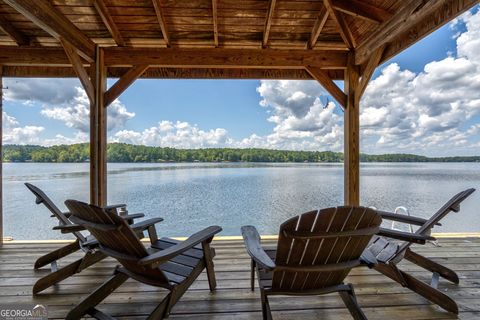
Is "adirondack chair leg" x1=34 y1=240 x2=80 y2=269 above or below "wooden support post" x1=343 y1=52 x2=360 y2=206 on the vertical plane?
below

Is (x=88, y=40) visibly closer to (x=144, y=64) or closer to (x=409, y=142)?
(x=144, y=64)

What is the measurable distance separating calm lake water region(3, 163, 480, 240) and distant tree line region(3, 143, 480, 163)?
0.70ft

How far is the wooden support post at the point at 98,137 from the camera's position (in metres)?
3.36

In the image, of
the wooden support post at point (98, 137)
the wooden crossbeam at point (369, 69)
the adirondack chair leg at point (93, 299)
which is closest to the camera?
the adirondack chair leg at point (93, 299)

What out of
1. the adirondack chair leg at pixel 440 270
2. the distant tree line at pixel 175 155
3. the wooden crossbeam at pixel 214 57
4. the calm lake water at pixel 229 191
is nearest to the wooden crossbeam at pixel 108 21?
Answer: the wooden crossbeam at pixel 214 57

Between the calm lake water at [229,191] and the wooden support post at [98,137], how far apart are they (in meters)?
1.03

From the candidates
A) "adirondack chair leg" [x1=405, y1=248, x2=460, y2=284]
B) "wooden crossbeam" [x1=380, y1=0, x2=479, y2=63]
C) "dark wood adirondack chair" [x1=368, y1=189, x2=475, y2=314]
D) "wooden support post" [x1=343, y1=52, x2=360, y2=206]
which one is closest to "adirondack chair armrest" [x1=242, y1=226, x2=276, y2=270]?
"dark wood adirondack chair" [x1=368, y1=189, x2=475, y2=314]

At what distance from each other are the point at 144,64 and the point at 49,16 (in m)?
1.14

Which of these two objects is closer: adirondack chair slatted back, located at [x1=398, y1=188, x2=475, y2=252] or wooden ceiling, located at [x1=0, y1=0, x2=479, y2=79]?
adirondack chair slatted back, located at [x1=398, y1=188, x2=475, y2=252]

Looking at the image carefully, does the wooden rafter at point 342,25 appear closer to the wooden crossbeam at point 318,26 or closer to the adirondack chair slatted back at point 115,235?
the wooden crossbeam at point 318,26

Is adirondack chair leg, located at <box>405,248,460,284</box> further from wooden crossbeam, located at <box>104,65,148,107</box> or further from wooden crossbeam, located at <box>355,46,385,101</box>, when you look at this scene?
wooden crossbeam, located at <box>104,65,148,107</box>

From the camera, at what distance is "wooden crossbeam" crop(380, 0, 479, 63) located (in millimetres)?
→ 2105

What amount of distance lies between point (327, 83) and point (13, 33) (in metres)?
4.24

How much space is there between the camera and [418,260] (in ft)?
7.65
